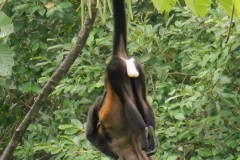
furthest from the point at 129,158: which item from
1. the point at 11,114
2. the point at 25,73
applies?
the point at 11,114

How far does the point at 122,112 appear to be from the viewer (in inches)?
87.7

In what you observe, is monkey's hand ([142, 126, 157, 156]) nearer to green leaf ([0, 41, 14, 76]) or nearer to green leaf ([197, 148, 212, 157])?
green leaf ([0, 41, 14, 76])

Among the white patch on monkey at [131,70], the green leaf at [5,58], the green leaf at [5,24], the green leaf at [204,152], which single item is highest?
the green leaf at [5,24]

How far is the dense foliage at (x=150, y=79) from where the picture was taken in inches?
123

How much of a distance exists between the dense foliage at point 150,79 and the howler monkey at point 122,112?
575 mm

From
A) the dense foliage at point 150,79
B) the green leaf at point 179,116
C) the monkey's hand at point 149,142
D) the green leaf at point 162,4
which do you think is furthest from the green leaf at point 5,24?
the green leaf at point 179,116

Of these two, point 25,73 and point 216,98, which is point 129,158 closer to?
point 216,98

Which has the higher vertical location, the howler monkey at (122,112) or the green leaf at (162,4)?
the green leaf at (162,4)

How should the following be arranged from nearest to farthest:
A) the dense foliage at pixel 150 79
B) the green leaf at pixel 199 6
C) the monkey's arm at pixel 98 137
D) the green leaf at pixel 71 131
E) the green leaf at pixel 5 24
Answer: the green leaf at pixel 199 6 < the green leaf at pixel 5 24 < the monkey's arm at pixel 98 137 < the dense foliage at pixel 150 79 < the green leaf at pixel 71 131

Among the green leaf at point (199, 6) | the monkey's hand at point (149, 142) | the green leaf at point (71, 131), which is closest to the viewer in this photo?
the green leaf at point (199, 6)

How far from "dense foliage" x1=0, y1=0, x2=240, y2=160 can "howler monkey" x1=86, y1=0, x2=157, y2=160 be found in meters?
0.58

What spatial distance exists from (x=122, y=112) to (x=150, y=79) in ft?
4.38

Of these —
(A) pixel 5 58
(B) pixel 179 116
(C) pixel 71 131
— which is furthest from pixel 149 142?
(C) pixel 71 131

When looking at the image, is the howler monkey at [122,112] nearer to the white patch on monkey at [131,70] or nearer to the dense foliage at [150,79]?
the white patch on monkey at [131,70]
